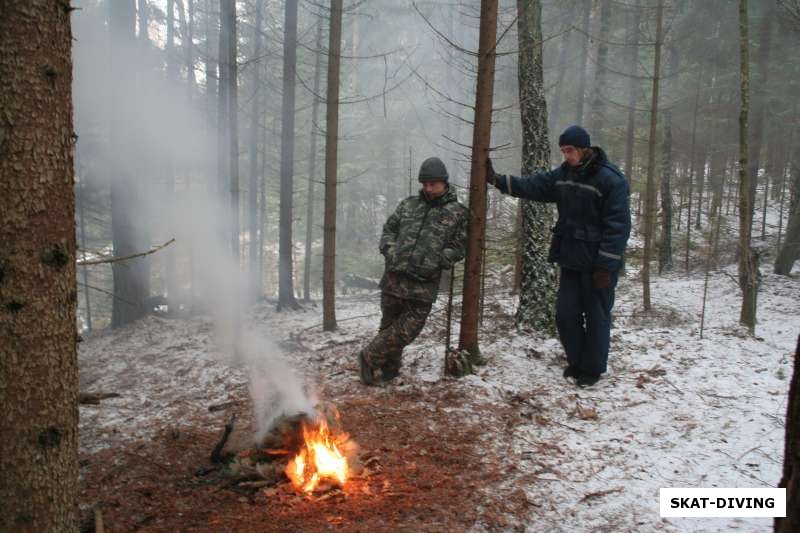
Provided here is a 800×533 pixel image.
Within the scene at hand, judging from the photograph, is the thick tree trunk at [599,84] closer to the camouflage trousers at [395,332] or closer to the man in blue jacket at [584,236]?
the man in blue jacket at [584,236]

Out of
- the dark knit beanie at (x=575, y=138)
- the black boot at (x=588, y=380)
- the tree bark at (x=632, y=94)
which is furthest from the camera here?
the tree bark at (x=632, y=94)

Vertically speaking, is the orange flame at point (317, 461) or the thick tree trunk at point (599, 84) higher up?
the thick tree trunk at point (599, 84)

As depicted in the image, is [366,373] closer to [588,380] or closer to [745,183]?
[588,380]

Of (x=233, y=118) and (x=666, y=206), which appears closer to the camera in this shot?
(x=233, y=118)

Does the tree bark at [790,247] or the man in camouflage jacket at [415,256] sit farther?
the tree bark at [790,247]

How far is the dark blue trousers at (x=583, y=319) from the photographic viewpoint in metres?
5.43

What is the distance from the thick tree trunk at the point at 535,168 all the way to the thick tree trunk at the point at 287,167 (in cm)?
846

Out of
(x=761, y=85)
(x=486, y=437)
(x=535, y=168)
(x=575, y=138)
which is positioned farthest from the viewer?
(x=761, y=85)

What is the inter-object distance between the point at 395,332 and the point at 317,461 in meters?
2.17

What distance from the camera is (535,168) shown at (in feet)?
23.4

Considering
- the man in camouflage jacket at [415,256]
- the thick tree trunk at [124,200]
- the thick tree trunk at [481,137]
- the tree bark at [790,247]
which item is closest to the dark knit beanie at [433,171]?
the man in camouflage jacket at [415,256]

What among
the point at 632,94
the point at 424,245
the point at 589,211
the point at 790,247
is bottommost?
the point at 790,247

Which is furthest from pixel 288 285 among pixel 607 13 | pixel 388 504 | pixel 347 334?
pixel 607 13

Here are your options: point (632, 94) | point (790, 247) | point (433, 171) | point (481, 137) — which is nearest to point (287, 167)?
point (433, 171)
